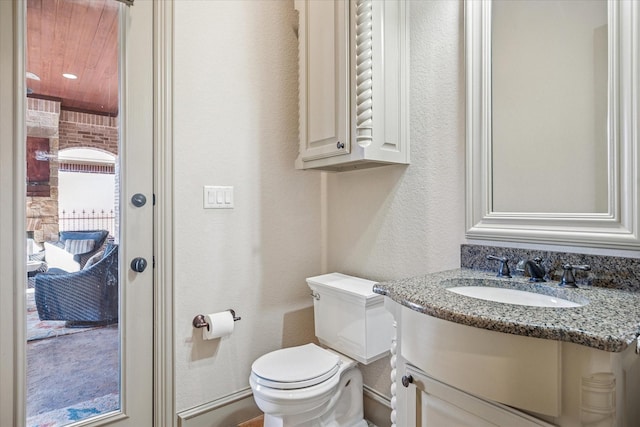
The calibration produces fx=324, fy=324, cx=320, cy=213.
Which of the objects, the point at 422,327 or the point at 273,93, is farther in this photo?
the point at 273,93

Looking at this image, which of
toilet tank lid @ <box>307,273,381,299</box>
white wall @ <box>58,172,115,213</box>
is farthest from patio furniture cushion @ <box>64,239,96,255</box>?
toilet tank lid @ <box>307,273,381,299</box>

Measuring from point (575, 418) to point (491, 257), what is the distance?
607 millimetres

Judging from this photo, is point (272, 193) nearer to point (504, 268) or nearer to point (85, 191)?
point (85, 191)

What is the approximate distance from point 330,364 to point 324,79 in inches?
53.5

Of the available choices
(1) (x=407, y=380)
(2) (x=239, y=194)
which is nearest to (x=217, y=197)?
(2) (x=239, y=194)

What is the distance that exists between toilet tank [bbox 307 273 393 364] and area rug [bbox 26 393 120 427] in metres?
0.99

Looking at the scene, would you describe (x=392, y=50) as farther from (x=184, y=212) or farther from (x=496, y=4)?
(x=184, y=212)

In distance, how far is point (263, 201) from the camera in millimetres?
1855

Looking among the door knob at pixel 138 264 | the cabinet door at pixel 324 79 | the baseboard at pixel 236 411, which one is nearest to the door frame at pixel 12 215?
the door knob at pixel 138 264

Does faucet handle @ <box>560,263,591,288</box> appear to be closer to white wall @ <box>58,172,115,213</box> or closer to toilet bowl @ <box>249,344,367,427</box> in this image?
toilet bowl @ <box>249,344,367,427</box>

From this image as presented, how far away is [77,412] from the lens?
4.49ft

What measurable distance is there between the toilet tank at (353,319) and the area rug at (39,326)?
113 cm

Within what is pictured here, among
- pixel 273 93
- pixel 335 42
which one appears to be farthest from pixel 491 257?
pixel 273 93

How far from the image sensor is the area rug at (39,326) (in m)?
1.28
